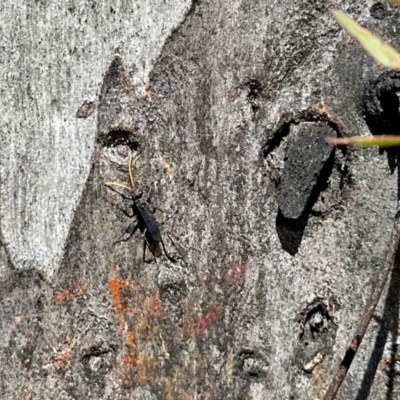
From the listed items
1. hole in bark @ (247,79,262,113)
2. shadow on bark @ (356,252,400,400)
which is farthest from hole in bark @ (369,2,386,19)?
shadow on bark @ (356,252,400,400)

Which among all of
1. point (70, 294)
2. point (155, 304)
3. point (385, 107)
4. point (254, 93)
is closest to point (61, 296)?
point (70, 294)

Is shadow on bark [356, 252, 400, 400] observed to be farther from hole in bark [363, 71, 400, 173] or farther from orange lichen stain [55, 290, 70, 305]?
orange lichen stain [55, 290, 70, 305]

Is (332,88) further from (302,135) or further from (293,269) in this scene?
(293,269)

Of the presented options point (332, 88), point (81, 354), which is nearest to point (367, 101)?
point (332, 88)

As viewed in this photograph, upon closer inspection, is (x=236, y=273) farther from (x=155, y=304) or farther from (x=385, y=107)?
(x=385, y=107)

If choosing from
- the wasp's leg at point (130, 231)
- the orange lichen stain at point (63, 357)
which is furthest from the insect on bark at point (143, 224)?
the orange lichen stain at point (63, 357)
